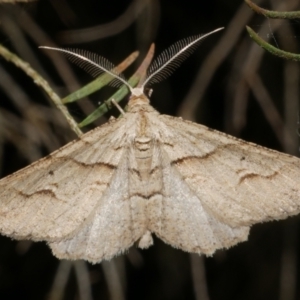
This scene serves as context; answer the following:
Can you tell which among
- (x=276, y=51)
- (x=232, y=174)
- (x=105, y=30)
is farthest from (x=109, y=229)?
(x=105, y=30)

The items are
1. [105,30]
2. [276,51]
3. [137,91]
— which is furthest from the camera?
[105,30]

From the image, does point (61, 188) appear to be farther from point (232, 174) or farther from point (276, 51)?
point (276, 51)

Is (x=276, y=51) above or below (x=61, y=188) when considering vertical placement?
above

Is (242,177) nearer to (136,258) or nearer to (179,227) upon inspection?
(179,227)

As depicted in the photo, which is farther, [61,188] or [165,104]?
[165,104]

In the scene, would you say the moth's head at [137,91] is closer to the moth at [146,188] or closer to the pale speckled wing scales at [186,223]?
the moth at [146,188]

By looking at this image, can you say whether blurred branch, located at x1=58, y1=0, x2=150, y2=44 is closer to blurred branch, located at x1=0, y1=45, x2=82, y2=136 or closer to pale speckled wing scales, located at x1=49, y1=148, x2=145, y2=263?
blurred branch, located at x1=0, y1=45, x2=82, y2=136

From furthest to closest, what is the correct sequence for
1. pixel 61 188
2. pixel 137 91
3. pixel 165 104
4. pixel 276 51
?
pixel 165 104 < pixel 137 91 < pixel 61 188 < pixel 276 51

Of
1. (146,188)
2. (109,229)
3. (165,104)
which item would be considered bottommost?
(109,229)
